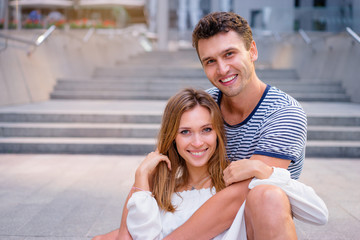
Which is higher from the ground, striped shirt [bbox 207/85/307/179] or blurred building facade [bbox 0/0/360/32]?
striped shirt [bbox 207/85/307/179]

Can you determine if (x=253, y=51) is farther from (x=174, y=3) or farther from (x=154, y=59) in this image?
(x=174, y=3)

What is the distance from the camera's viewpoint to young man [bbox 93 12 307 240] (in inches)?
61.5

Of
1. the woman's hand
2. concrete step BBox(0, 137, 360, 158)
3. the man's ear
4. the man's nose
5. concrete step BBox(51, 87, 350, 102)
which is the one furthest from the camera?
concrete step BBox(51, 87, 350, 102)

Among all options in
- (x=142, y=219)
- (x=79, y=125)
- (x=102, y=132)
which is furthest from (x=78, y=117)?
(x=142, y=219)

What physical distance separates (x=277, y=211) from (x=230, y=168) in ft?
1.13

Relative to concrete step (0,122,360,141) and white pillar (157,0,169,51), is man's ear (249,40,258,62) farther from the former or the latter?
white pillar (157,0,169,51)

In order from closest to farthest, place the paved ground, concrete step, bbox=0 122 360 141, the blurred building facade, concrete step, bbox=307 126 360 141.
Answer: the paved ground < concrete step, bbox=307 126 360 141 < concrete step, bbox=0 122 360 141 < the blurred building facade

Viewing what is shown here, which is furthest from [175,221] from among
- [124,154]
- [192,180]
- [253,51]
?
[124,154]

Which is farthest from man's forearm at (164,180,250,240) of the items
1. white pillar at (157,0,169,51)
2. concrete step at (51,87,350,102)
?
white pillar at (157,0,169,51)

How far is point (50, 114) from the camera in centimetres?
586

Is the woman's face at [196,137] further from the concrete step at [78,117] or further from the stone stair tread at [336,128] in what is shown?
the stone stair tread at [336,128]

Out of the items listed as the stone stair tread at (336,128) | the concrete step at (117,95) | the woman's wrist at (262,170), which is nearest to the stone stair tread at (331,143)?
the stone stair tread at (336,128)

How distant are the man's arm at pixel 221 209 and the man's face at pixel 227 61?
0.52 meters

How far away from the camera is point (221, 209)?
5.74ft
